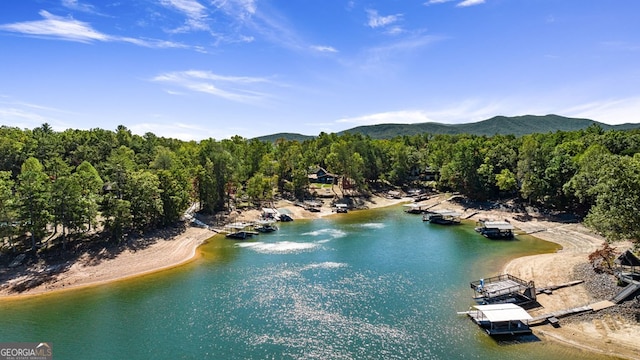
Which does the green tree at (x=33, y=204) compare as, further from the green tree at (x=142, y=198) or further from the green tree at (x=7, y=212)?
the green tree at (x=142, y=198)

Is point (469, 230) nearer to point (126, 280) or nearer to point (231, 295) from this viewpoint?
point (231, 295)

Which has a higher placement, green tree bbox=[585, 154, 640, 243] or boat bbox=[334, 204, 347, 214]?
green tree bbox=[585, 154, 640, 243]

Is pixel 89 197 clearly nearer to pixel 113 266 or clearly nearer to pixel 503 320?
pixel 113 266

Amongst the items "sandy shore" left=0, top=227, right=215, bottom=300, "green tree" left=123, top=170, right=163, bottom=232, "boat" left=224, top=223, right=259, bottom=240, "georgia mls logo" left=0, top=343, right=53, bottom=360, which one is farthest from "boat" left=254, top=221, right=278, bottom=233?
"georgia mls logo" left=0, top=343, right=53, bottom=360

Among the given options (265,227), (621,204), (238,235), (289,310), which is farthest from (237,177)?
(621,204)

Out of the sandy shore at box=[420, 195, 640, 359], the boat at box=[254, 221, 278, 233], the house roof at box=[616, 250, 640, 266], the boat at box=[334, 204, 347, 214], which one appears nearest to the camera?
the sandy shore at box=[420, 195, 640, 359]

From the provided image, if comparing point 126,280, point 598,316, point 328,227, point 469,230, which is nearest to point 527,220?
point 469,230

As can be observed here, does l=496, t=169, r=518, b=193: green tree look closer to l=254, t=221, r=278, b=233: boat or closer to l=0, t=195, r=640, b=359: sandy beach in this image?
l=0, t=195, r=640, b=359: sandy beach
